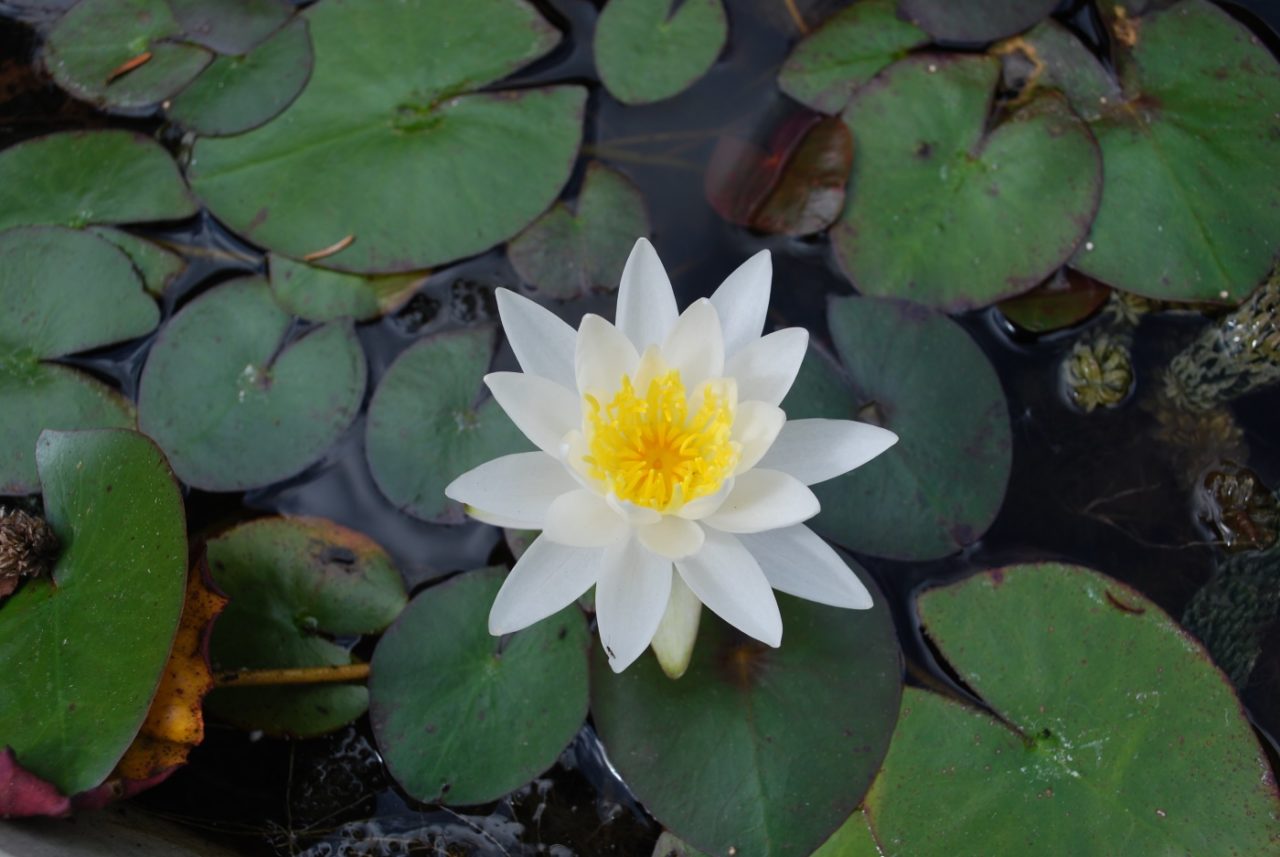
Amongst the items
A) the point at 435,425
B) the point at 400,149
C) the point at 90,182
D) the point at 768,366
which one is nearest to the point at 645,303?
the point at 768,366

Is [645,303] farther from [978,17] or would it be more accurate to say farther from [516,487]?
[978,17]

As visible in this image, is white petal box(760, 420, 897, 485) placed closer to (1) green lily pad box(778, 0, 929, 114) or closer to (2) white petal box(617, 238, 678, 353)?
(2) white petal box(617, 238, 678, 353)

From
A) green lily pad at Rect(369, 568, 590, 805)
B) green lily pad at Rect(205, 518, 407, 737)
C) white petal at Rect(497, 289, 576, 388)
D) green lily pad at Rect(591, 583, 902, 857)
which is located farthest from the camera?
green lily pad at Rect(205, 518, 407, 737)

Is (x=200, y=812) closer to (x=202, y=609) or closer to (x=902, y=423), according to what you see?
(x=202, y=609)

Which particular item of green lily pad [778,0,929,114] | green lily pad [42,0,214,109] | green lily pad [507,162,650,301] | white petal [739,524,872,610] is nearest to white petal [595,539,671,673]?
white petal [739,524,872,610]

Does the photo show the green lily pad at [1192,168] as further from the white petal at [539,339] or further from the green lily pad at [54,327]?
the green lily pad at [54,327]

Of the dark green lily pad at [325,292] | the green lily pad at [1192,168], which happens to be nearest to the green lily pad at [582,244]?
the dark green lily pad at [325,292]
